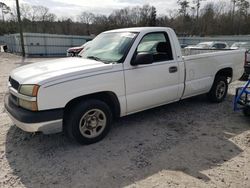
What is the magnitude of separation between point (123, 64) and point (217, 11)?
50.8 metres

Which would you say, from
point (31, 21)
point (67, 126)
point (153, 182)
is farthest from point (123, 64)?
point (31, 21)

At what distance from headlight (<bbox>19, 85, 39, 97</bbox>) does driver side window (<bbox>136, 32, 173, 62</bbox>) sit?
2.07 meters

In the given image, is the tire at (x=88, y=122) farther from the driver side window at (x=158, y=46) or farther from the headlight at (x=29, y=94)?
the driver side window at (x=158, y=46)

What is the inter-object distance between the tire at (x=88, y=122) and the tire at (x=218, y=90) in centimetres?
318

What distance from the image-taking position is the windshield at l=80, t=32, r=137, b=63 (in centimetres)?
378

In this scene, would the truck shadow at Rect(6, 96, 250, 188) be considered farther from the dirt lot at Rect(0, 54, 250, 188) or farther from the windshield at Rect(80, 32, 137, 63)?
the windshield at Rect(80, 32, 137, 63)

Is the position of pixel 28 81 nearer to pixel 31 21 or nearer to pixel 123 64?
pixel 123 64

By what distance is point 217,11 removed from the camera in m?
47.0

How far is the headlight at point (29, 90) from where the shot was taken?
2.94m

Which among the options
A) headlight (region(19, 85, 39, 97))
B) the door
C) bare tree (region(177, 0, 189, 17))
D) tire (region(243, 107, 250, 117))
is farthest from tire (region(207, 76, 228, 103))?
bare tree (region(177, 0, 189, 17))

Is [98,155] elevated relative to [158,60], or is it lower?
lower

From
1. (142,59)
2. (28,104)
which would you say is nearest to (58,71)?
(28,104)

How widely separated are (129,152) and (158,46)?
2.22m

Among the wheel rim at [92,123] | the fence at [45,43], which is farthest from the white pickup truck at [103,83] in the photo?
the fence at [45,43]
